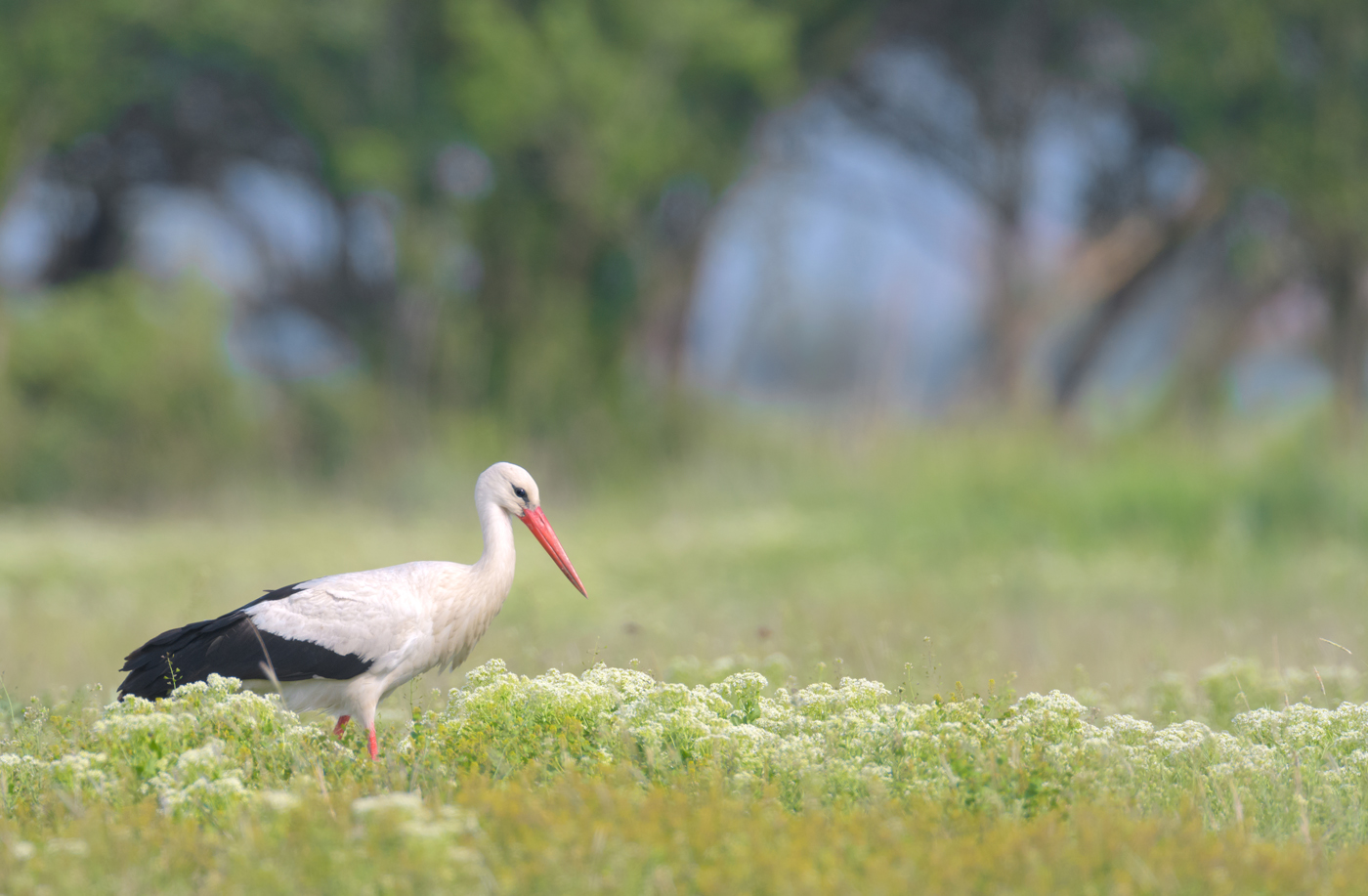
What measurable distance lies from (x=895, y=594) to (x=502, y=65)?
10748 mm

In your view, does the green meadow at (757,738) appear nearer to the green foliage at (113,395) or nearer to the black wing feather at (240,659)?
the black wing feather at (240,659)

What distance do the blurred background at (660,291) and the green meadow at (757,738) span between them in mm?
1338

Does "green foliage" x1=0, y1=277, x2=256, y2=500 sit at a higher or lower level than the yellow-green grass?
higher

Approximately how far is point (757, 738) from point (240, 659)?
2.15 meters

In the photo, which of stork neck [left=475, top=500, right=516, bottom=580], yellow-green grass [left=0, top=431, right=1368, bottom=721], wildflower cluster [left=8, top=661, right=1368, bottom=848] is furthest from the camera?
yellow-green grass [left=0, top=431, right=1368, bottom=721]

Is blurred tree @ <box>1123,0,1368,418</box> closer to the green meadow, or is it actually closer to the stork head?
the green meadow

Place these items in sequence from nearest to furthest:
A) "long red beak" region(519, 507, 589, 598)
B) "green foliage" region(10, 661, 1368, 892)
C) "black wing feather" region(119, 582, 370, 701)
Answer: "green foliage" region(10, 661, 1368, 892)
"black wing feather" region(119, 582, 370, 701)
"long red beak" region(519, 507, 589, 598)

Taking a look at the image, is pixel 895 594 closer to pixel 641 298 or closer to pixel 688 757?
pixel 688 757

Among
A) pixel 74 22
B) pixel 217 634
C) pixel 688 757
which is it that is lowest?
pixel 688 757

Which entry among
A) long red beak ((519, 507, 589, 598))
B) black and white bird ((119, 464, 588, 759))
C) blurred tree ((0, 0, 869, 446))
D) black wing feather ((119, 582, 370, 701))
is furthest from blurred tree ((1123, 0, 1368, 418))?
black wing feather ((119, 582, 370, 701))

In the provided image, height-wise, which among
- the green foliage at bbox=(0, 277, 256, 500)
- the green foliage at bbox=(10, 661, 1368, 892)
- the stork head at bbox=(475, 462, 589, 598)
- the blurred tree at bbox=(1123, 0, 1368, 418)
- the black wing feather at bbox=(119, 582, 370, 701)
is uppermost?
the blurred tree at bbox=(1123, 0, 1368, 418)

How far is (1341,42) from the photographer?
1873 centimetres

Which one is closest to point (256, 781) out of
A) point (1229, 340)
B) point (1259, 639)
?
point (1259, 639)

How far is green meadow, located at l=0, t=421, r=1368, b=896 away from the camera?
3.93 metres
